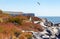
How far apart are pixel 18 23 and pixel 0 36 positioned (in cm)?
1234

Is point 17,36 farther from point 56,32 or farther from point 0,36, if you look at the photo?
point 56,32

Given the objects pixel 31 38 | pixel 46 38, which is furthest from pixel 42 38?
pixel 31 38

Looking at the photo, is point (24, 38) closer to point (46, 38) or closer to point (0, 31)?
point (0, 31)

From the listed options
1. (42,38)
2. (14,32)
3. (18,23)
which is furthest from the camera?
(18,23)

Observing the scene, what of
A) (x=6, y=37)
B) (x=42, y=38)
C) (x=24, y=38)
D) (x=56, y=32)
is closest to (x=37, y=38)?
(x=42, y=38)

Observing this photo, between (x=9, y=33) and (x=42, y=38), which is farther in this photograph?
(x=42, y=38)

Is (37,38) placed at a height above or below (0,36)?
below

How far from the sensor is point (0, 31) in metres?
20.5

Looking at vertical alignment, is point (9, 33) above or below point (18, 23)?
above

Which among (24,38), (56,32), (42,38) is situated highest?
(24,38)

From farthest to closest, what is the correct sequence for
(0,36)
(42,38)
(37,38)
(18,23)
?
(18,23)
(42,38)
(37,38)
(0,36)

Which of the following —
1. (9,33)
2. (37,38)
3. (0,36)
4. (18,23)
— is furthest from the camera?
(18,23)

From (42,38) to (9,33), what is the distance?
21.7ft

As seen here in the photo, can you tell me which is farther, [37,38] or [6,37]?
[37,38]
